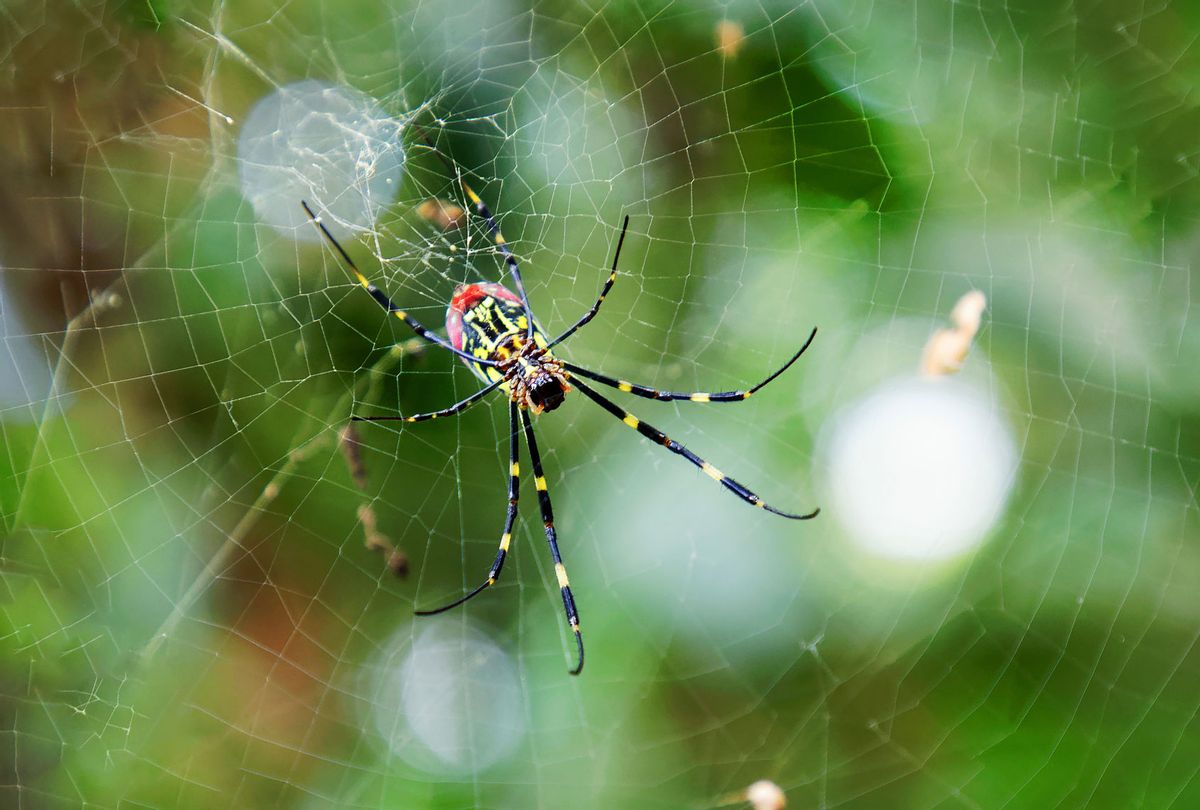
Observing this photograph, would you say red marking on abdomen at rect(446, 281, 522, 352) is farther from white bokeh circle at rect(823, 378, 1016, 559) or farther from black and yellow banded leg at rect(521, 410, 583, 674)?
white bokeh circle at rect(823, 378, 1016, 559)

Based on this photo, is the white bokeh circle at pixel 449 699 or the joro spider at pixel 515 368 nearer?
the joro spider at pixel 515 368

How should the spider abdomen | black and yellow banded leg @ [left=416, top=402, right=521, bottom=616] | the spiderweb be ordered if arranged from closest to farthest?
the spiderweb → the spider abdomen → black and yellow banded leg @ [left=416, top=402, right=521, bottom=616]

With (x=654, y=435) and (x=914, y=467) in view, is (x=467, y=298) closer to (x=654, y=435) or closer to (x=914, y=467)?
(x=654, y=435)

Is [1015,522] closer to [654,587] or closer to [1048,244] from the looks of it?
[1048,244]

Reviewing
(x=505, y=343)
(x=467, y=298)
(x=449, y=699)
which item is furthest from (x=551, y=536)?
(x=449, y=699)

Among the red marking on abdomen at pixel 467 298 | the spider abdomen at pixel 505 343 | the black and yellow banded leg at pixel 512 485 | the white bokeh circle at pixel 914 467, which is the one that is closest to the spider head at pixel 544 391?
the spider abdomen at pixel 505 343

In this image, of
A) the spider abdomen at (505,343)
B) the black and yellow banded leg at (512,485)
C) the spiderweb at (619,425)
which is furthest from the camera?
the black and yellow banded leg at (512,485)

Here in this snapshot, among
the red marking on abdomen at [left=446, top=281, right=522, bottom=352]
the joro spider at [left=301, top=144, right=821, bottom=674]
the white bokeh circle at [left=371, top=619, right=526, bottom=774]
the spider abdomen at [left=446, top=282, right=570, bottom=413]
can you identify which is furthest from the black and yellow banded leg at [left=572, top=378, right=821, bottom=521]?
the white bokeh circle at [left=371, top=619, right=526, bottom=774]

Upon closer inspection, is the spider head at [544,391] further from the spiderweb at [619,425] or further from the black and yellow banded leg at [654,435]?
the spiderweb at [619,425]
